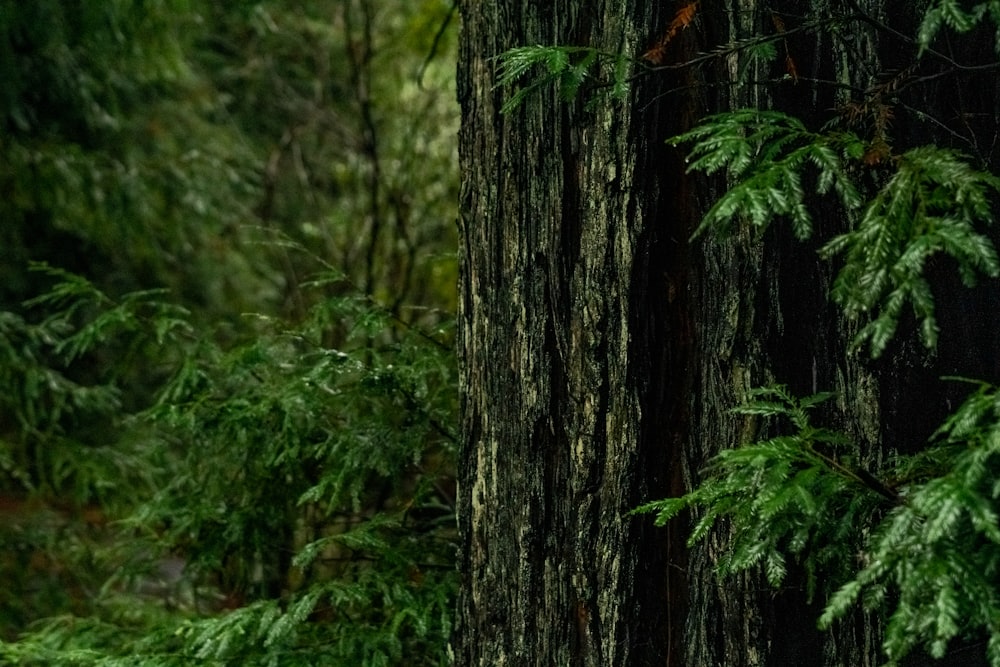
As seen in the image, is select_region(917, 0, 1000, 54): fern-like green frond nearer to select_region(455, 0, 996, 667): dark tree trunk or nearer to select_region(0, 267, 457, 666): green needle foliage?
select_region(455, 0, 996, 667): dark tree trunk

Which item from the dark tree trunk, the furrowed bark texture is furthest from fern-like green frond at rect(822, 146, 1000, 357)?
the furrowed bark texture

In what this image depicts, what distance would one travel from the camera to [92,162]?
5.55m

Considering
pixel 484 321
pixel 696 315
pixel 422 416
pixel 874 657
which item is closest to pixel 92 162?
pixel 422 416

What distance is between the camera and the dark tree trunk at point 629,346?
1831 millimetres

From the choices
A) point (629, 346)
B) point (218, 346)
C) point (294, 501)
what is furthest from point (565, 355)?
point (218, 346)

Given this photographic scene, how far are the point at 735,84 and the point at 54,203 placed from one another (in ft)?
14.4

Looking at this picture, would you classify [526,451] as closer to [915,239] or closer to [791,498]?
[791,498]

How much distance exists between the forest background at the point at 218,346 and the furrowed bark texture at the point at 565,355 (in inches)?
14.8

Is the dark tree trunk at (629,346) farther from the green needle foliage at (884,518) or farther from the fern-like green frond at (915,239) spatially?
the fern-like green frond at (915,239)

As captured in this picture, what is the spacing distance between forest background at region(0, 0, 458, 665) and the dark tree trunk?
1.37ft

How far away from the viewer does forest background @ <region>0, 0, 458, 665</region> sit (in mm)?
2578

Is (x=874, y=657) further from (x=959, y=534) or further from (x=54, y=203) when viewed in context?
(x=54, y=203)

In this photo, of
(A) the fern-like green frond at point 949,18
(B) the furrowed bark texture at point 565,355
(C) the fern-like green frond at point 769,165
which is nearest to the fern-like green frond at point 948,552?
(C) the fern-like green frond at point 769,165

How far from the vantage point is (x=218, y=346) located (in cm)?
309
